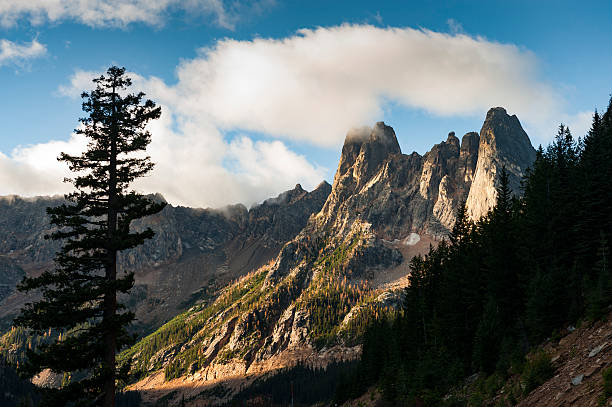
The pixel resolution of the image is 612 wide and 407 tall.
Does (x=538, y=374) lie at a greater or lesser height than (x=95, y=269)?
lesser

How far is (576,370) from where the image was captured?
22000 millimetres

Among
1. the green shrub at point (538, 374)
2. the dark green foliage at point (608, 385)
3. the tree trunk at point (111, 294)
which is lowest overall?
the green shrub at point (538, 374)

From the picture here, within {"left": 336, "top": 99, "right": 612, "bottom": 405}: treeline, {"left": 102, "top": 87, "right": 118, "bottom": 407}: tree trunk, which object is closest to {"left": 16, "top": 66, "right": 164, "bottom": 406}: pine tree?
{"left": 102, "top": 87, "right": 118, "bottom": 407}: tree trunk

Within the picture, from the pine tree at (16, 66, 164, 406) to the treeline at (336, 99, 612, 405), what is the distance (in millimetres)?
26661

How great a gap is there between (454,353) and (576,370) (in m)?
29.7

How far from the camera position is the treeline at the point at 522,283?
32.9 m

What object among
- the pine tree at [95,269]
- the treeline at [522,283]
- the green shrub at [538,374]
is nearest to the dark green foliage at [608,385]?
the green shrub at [538,374]

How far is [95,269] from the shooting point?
758 inches

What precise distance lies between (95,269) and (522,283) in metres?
43.2

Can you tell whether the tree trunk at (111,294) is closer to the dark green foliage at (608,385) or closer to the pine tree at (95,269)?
the pine tree at (95,269)

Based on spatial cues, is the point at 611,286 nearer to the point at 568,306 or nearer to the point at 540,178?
the point at 568,306

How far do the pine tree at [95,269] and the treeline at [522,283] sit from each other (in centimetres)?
2666

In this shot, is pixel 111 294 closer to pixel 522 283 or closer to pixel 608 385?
pixel 608 385


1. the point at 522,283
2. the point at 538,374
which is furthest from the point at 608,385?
the point at 522,283
